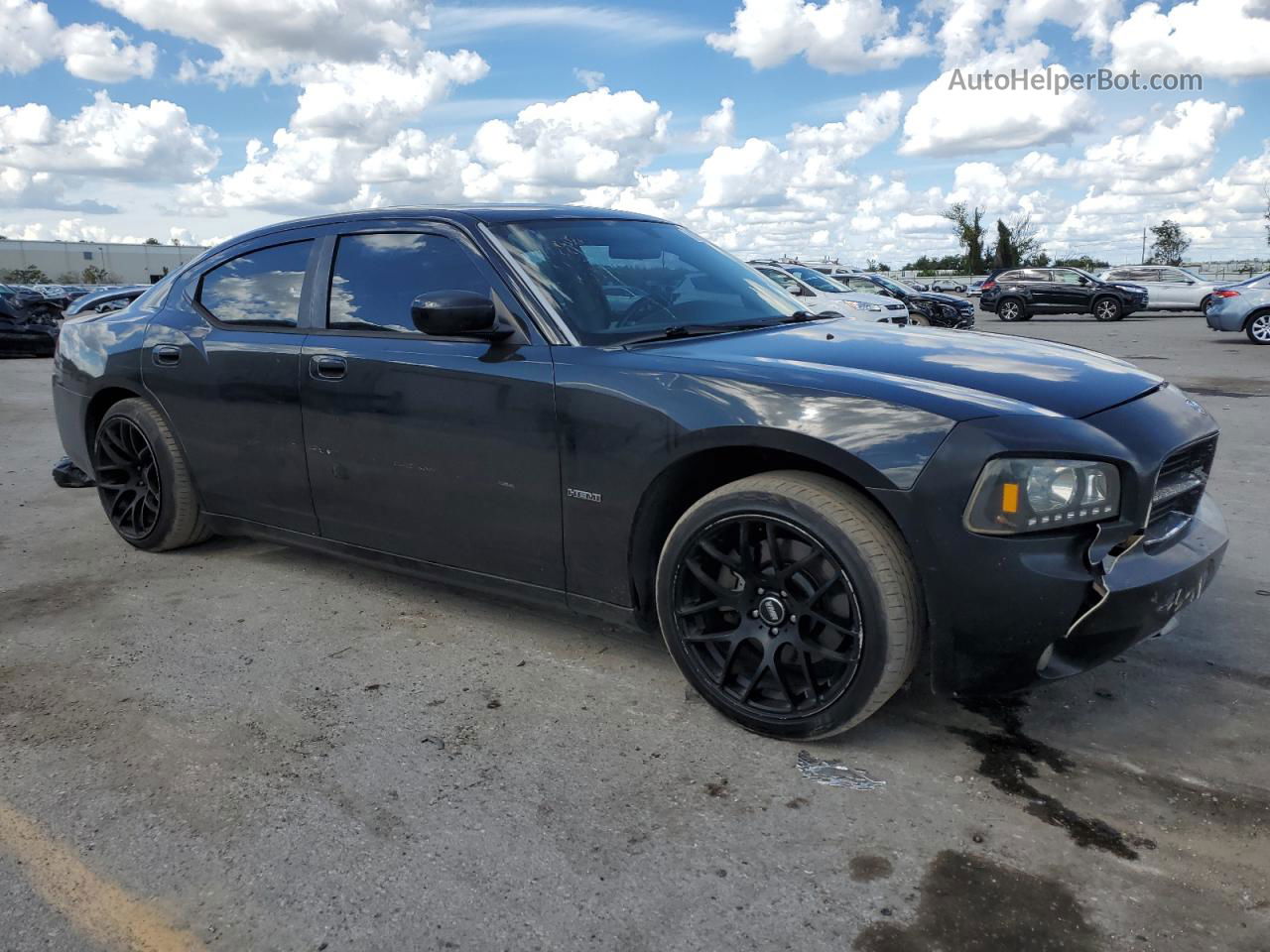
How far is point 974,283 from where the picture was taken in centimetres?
6144

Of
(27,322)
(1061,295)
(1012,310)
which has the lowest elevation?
(1012,310)

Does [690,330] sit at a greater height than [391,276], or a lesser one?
lesser

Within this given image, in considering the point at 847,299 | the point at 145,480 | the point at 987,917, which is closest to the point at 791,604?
the point at 987,917

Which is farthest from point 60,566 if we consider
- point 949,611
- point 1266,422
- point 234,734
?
point 1266,422

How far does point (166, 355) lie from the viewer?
4.59m

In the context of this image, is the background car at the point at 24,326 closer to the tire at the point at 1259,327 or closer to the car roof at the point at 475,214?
the car roof at the point at 475,214

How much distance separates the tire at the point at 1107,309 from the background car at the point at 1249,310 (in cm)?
1042

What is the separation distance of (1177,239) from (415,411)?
288 feet

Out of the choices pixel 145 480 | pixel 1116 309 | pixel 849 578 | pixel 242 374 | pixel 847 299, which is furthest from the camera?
pixel 1116 309

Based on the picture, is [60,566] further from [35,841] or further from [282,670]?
[35,841]

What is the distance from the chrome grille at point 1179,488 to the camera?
2838 millimetres

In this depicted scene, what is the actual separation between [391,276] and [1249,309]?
1827 centimetres

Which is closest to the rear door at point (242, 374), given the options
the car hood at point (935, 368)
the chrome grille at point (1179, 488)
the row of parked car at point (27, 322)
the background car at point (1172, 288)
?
the car hood at point (935, 368)

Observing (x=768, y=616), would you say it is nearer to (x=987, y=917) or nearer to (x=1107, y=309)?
(x=987, y=917)
